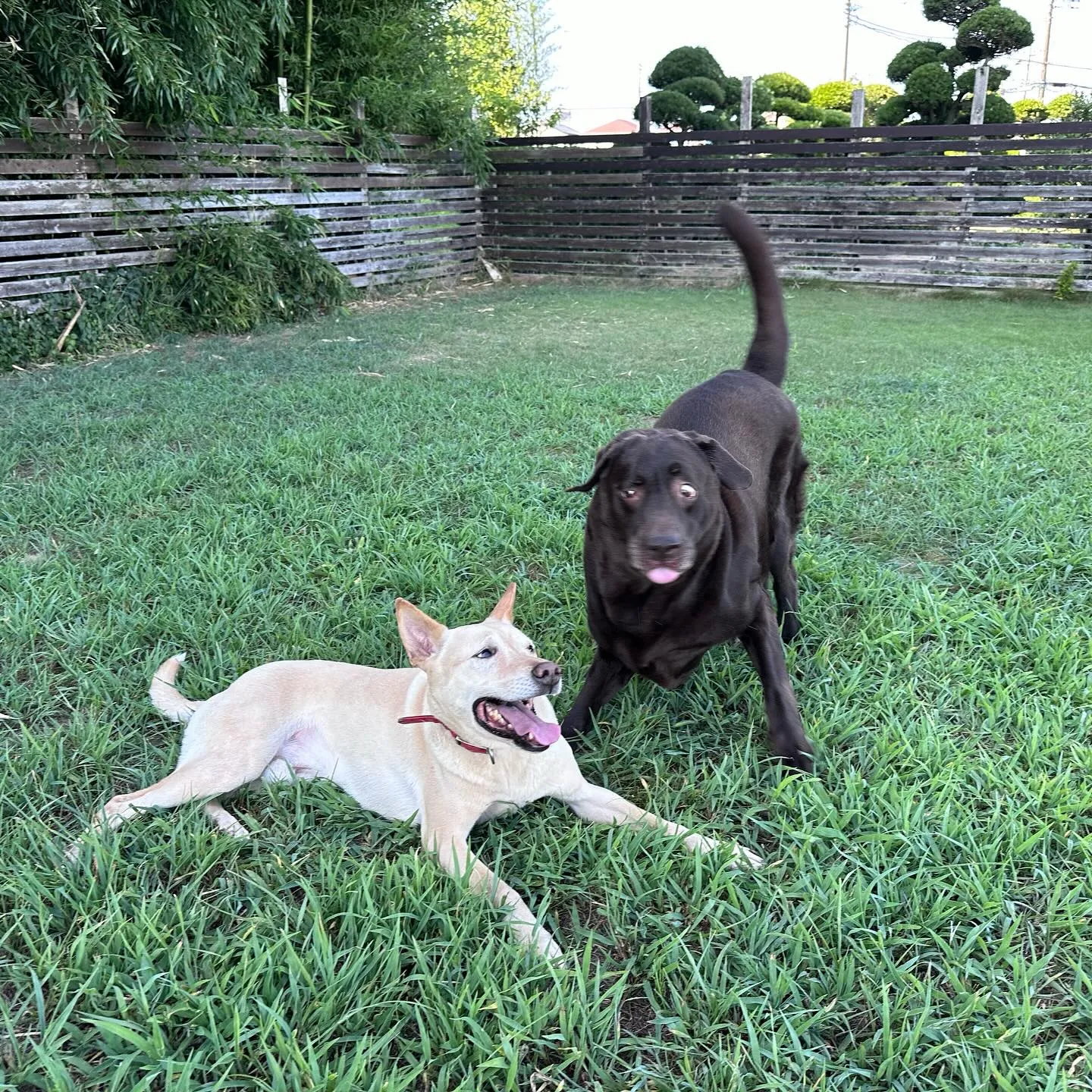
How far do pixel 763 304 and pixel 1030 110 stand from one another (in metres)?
18.9

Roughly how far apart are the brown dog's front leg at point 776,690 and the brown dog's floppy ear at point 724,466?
29 centimetres

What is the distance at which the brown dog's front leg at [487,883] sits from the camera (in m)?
1.46

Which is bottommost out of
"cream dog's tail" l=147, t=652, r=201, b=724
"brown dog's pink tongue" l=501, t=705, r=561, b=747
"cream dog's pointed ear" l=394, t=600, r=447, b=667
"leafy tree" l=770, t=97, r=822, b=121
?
"cream dog's tail" l=147, t=652, r=201, b=724

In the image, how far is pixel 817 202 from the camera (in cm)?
1066

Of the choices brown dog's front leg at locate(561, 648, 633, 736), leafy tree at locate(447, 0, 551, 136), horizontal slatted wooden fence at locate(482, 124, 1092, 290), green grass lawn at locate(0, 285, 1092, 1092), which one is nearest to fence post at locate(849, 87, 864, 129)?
horizontal slatted wooden fence at locate(482, 124, 1092, 290)

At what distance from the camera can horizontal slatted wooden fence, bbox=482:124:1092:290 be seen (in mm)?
9586

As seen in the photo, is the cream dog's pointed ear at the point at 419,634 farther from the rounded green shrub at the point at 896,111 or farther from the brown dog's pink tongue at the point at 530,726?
the rounded green shrub at the point at 896,111

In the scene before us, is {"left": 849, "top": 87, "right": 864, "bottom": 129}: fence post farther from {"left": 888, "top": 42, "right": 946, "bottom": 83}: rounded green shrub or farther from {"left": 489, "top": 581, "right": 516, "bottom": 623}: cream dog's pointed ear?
{"left": 489, "top": 581, "right": 516, "bottom": 623}: cream dog's pointed ear

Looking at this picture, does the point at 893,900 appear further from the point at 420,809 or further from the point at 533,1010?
the point at 420,809

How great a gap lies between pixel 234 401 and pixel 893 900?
4.66m

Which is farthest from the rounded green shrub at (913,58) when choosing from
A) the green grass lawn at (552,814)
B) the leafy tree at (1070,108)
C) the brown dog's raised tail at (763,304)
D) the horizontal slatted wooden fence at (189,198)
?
the brown dog's raised tail at (763,304)

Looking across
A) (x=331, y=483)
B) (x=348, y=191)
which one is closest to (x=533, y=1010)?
(x=331, y=483)

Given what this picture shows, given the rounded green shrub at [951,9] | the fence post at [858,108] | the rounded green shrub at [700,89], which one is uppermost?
the rounded green shrub at [951,9]

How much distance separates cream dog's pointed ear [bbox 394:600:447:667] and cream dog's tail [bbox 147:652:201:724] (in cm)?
66
